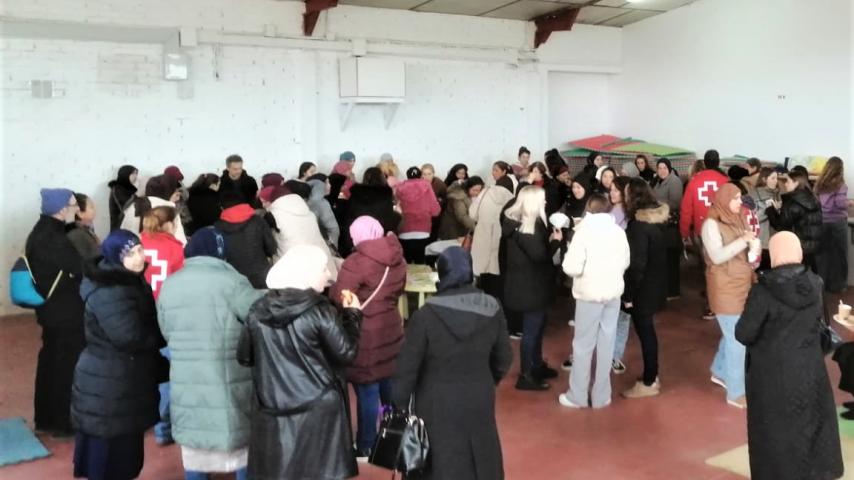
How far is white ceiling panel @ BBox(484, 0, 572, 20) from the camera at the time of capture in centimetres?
1008

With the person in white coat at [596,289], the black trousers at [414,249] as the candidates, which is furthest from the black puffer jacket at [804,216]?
the black trousers at [414,249]

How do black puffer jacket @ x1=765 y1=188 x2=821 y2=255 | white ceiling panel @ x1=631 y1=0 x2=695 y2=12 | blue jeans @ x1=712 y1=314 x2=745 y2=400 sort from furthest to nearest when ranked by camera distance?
white ceiling panel @ x1=631 y1=0 x2=695 y2=12 → black puffer jacket @ x1=765 y1=188 x2=821 y2=255 → blue jeans @ x1=712 y1=314 x2=745 y2=400

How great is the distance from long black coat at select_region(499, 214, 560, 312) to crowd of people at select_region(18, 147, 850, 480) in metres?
0.01

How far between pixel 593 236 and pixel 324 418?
226cm

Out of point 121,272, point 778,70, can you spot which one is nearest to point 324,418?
point 121,272

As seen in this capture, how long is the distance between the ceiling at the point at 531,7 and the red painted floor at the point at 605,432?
5.23m

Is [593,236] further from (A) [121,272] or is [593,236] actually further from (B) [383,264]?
(A) [121,272]

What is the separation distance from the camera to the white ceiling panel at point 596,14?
1057cm

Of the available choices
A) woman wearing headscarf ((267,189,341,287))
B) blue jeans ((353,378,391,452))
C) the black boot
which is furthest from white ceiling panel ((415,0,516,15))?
blue jeans ((353,378,391,452))

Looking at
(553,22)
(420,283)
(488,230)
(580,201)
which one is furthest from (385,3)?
(420,283)

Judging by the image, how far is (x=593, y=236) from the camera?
4738 millimetres

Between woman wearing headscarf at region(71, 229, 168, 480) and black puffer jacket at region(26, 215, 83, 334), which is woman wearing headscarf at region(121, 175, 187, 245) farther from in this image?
woman wearing headscarf at region(71, 229, 168, 480)

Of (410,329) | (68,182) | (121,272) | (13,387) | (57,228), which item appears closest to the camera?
(410,329)

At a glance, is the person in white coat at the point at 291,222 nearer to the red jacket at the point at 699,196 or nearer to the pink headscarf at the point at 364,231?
the pink headscarf at the point at 364,231
